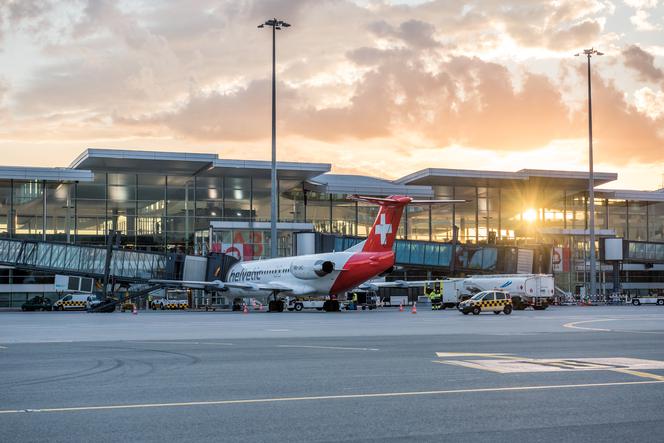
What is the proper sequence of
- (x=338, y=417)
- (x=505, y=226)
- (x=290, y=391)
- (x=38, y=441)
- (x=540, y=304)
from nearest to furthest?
(x=38, y=441)
(x=338, y=417)
(x=290, y=391)
(x=540, y=304)
(x=505, y=226)

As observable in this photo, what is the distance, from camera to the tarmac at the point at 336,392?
32.3 ft

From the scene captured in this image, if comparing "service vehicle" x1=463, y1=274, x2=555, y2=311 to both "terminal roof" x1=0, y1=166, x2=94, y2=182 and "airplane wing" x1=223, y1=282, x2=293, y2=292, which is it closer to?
"airplane wing" x1=223, y1=282, x2=293, y2=292

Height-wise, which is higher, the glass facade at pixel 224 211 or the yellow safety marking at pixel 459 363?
the glass facade at pixel 224 211

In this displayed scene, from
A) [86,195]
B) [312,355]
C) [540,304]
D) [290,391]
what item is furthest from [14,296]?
[290,391]

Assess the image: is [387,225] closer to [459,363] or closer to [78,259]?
[78,259]

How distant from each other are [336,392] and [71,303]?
72.2 metres

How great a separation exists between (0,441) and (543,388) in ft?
25.2

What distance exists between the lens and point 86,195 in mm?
94500

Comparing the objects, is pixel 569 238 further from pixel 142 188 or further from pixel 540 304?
pixel 142 188

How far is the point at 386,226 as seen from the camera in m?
59.8

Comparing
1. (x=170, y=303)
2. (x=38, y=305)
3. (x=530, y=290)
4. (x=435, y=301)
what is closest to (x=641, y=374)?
(x=530, y=290)

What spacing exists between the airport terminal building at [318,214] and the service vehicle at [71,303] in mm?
9358

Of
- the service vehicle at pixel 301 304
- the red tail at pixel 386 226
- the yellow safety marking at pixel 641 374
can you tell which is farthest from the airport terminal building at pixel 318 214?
the yellow safety marking at pixel 641 374

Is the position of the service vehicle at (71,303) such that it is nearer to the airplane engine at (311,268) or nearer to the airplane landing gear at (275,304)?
the airplane landing gear at (275,304)
